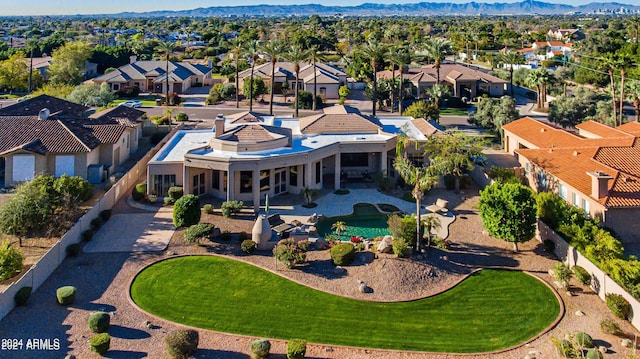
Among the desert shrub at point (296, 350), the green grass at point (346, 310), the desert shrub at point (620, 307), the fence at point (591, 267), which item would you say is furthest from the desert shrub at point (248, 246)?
the desert shrub at point (620, 307)

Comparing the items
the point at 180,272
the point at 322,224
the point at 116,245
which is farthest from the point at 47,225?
the point at 322,224

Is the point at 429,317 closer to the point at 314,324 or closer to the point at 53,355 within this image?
the point at 314,324

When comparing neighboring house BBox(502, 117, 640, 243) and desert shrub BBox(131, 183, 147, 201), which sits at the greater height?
neighboring house BBox(502, 117, 640, 243)

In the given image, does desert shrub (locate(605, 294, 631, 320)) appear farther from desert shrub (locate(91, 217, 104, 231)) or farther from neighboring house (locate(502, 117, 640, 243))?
desert shrub (locate(91, 217, 104, 231))

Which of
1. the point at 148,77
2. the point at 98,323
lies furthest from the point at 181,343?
the point at 148,77

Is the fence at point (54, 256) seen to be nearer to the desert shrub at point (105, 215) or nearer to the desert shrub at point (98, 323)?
the desert shrub at point (105, 215)

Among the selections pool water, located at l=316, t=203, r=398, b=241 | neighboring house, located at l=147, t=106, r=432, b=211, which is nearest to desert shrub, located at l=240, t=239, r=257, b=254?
pool water, located at l=316, t=203, r=398, b=241
